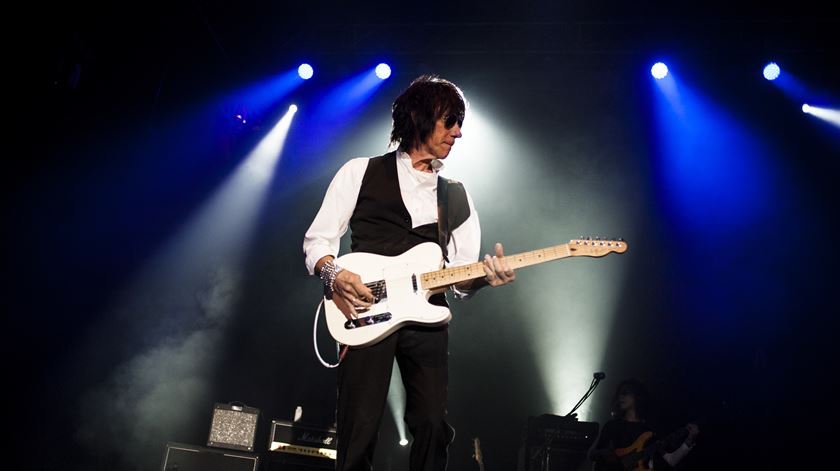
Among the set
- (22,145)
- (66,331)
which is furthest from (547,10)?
(66,331)

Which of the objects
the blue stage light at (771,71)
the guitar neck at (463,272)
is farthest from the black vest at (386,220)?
the blue stage light at (771,71)

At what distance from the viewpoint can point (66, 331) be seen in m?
6.23

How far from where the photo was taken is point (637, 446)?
19.6 ft

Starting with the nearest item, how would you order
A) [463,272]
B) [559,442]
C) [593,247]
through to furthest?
[463,272] → [593,247] → [559,442]

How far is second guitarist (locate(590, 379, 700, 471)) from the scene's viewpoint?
582cm

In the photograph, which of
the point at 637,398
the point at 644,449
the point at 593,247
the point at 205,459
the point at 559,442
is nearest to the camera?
the point at 593,247

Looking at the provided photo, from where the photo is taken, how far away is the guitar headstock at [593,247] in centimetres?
314

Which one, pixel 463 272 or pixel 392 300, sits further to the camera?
pixel 463 272

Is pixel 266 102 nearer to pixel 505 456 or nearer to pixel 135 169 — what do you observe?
pixel 135 169

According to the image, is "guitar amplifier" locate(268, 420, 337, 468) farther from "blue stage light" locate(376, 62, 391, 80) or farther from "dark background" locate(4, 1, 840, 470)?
"blue stage light" locate(376, 62, 391, 80)

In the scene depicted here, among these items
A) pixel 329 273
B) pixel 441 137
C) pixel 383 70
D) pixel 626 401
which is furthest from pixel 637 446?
pixel 383 70

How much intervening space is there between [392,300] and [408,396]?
0.43 m

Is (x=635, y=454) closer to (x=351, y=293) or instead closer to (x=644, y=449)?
(x=644, y=449)

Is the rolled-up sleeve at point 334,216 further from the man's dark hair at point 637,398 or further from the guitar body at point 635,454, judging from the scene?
the man's dark hair at point 637,398
